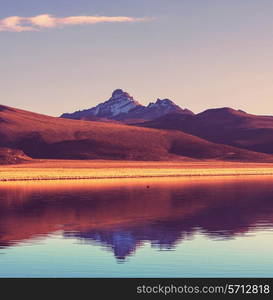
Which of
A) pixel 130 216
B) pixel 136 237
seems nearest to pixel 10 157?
pixel 130 216

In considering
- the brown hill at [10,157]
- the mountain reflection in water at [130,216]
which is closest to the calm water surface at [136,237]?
the mountain reflection in water at [130,216]

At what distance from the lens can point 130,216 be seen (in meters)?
44.8

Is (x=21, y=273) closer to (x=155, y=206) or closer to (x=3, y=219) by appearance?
(x=3, y=219)

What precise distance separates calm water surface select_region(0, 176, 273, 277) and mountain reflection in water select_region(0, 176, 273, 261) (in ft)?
0.17

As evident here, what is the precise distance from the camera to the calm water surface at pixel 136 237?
25719 mm

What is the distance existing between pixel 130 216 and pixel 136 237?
34.7ft

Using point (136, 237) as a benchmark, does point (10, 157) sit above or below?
above

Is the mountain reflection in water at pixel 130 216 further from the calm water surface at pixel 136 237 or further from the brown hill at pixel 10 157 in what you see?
the brown hill at pixel 10 157

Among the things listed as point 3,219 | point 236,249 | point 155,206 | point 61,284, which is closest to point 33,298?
point 61,284

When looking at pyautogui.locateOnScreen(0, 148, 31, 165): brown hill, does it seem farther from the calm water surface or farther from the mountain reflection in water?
the calm water surface

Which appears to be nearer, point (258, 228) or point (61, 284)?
point (61, 284)

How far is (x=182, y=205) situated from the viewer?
5219 cm

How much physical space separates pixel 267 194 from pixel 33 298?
162 feet

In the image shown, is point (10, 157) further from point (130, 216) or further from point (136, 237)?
point (136, 237)
